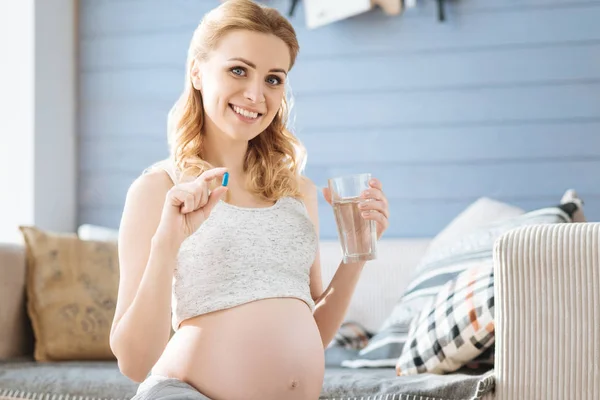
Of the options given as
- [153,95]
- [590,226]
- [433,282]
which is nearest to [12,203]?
[153,95]

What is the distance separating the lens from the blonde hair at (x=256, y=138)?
5.27ft

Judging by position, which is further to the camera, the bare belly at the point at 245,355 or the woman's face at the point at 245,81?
the woman's face at the point at 245,81

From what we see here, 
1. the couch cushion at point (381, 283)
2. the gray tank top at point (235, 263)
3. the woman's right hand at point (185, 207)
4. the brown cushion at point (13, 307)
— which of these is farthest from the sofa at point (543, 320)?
the brown cushion at point (13, 307)

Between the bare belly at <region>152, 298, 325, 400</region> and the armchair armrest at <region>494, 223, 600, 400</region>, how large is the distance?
0.45m

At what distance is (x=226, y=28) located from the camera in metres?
1.60

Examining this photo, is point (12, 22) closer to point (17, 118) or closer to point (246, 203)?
point (17, 118)

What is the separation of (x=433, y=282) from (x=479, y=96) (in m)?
0.89

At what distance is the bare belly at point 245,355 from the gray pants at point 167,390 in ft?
0.08

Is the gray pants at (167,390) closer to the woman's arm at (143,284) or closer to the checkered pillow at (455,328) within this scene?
the woman's arm at (143,284)

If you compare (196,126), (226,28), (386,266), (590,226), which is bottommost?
(386,266)

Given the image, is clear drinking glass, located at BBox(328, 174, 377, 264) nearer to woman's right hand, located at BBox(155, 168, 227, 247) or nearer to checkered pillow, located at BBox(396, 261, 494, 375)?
woman's right hand, located at BBox(155, 168, 227, 247)

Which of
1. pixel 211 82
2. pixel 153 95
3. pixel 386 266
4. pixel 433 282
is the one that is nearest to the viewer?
pixel 211 82

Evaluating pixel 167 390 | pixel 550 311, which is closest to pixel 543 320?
pixel 550 311

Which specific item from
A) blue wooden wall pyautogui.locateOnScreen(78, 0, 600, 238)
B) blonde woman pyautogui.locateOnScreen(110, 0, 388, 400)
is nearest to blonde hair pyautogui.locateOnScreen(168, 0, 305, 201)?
blonde woman pyautogui.locateOnScreen(110, 0, 388, 400)
